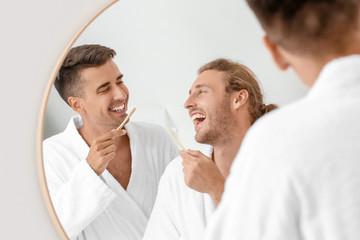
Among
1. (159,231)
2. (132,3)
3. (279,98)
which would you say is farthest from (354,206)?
(132,3)

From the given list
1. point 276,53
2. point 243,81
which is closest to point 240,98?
point 243,81

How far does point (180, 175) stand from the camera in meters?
0.86

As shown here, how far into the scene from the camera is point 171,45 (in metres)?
0.87

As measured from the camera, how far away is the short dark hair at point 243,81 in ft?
2.63

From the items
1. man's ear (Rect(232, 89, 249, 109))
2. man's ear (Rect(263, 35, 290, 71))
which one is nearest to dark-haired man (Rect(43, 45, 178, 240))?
man's ear (Rect(232, 89, 249, 109))

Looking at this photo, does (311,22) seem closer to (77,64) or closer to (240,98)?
(240,98)

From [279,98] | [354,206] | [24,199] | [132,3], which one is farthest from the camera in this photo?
[24,199]

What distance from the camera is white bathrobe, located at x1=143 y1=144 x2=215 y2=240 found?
835 millimetres

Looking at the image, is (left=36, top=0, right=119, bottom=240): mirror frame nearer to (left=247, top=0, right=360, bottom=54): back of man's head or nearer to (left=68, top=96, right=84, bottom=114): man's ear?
(left=68, top=96, right=84, bottom=114): man's ear

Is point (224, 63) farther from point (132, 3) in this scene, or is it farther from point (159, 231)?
point (159, 231)

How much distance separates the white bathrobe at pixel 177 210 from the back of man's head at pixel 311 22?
380mm

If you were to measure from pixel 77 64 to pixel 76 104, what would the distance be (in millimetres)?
81

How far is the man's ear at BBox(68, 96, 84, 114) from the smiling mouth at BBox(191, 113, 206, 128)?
0.23 metres

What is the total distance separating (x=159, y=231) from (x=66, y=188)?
209mm
